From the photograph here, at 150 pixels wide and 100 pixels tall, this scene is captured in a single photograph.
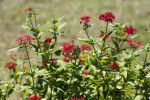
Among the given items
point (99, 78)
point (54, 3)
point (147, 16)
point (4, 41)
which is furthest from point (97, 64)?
point (54, 3)

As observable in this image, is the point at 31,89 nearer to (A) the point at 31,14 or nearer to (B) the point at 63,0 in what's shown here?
(A) the point at 31,14

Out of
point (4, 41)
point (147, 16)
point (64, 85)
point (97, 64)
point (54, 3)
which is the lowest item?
point (64, 85)

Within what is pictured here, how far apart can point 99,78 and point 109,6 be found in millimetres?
8836

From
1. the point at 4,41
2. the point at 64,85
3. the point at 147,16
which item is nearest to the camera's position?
the point at 64,85

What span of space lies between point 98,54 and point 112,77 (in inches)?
18.8

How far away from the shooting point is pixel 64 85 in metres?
3.42

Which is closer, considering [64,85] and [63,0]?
[64,85]

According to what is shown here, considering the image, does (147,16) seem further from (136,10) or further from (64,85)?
(64,85)

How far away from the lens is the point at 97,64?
279 cm

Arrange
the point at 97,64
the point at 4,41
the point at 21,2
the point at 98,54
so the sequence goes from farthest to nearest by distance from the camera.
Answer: the point at 21,2 → the point at 4,41 → the point at 98,54 → the point at 97,64

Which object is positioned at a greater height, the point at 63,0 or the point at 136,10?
the point at 63,0

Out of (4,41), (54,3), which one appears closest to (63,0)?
(54,3)

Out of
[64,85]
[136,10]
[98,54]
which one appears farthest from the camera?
[136,10]

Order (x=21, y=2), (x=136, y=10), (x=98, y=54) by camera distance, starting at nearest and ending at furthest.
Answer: (x=98, y=54), (x=136, y=10), (x=21, y=2)
